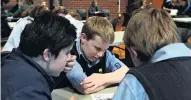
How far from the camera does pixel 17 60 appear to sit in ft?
4.54

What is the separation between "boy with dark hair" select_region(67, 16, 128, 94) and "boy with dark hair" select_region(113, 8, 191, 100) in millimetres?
811

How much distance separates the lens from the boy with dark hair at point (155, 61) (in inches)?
44.7

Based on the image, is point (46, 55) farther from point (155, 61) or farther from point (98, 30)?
point (98, 30)

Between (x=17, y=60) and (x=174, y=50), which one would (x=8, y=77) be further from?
(x=174, y=50)

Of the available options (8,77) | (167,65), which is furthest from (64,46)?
(167,65)

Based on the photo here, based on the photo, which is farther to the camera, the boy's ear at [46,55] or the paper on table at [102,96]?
the paper on table at [102,96]

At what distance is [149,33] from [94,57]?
111cm

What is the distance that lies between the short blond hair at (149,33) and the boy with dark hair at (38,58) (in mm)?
315

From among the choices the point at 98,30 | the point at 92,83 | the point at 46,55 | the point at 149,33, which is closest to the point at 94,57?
the point at 98,30

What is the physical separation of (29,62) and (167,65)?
2.06 ft

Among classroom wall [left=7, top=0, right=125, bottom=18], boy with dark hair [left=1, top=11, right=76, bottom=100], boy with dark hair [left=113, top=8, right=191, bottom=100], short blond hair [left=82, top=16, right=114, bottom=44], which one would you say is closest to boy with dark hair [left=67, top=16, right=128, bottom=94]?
short blond hair [left=82, top=16, right=114, bottom=44]

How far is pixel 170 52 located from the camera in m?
1.21

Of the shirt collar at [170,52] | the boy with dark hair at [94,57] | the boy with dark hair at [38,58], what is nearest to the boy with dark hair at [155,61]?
the shirt collar at [170,52]

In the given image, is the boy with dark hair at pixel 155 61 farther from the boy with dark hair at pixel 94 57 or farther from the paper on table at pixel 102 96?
the boy with dark hair at pixel 94 57
